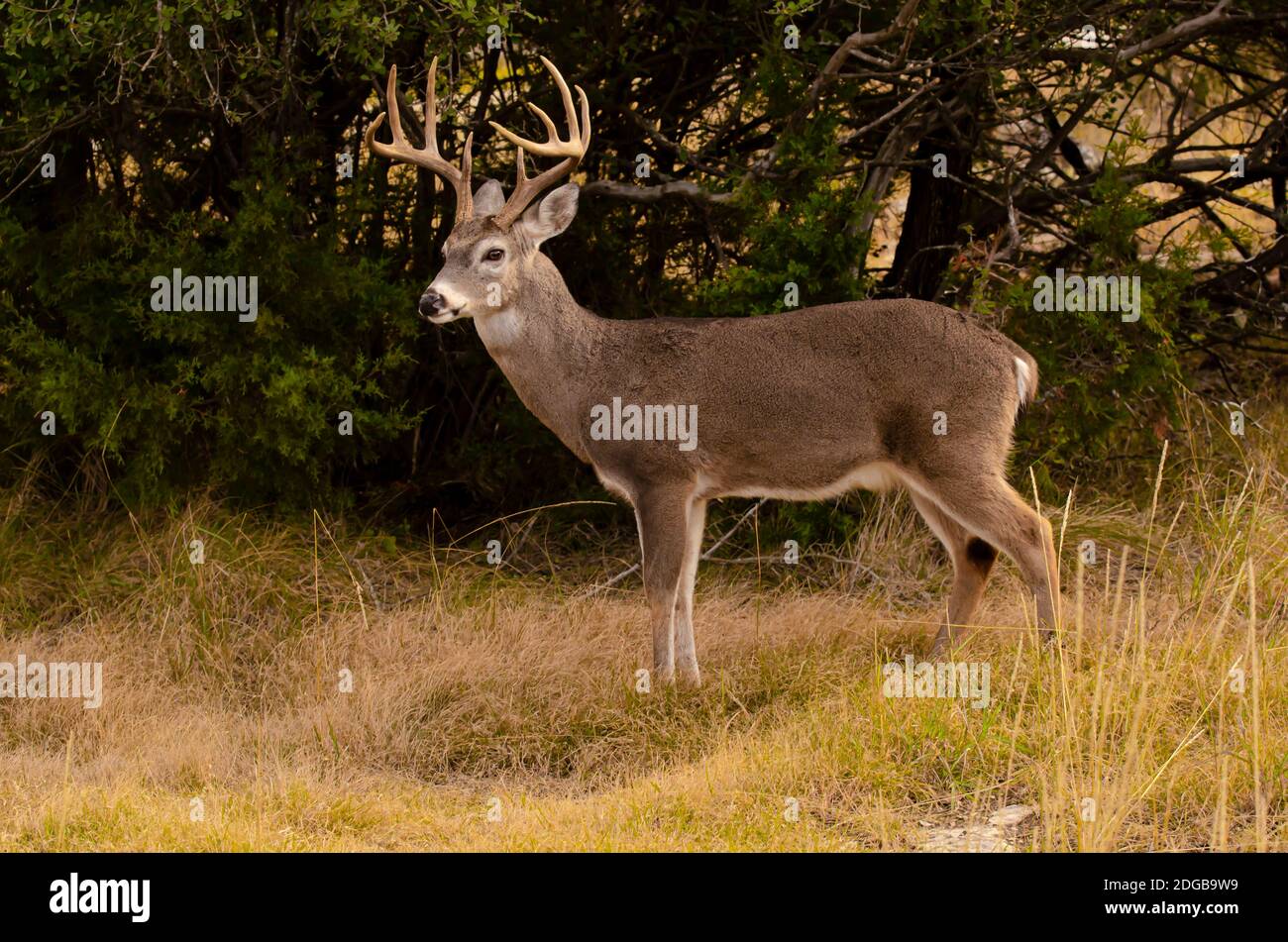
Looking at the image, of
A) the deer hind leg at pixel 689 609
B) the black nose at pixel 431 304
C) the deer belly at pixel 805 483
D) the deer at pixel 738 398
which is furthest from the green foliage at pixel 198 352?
the deer belly at pixel 805 483

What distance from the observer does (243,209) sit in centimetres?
838

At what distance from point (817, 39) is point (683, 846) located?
5284 millimetres

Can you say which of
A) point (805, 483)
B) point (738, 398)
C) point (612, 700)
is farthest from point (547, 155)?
point (612, 700)

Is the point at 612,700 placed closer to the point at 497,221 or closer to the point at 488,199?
the point at 497,221

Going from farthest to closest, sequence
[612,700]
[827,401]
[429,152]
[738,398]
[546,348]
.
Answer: [429,152], [546,348], [738,398], [827,401], [612,700]

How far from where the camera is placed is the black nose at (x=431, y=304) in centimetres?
676

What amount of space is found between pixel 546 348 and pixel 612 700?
5.43ft

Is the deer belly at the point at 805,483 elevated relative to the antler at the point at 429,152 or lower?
lower

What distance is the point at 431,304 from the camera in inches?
267

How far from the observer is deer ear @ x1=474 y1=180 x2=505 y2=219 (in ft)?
24.5

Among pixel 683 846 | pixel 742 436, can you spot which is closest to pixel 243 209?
pixel 742 436

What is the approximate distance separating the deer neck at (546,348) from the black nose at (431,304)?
436 millimetres

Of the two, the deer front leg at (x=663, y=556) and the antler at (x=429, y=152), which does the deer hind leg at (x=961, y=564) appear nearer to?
the deer front leg at (x=663, y=556)

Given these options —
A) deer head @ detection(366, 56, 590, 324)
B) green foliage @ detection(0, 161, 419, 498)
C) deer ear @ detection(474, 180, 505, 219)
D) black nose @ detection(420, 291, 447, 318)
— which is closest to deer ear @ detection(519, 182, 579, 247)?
deer head @ detection(366, 56, 590, 324)
